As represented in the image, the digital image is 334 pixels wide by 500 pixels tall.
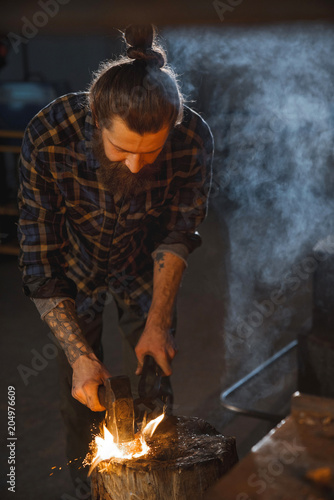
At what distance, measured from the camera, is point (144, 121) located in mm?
1714

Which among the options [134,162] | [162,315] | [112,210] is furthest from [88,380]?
[134,162]

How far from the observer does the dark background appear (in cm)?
72

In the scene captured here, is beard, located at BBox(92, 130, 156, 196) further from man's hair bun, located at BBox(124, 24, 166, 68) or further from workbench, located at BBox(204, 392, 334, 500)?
workbench, located at BBox(204, 392, 334, 500)

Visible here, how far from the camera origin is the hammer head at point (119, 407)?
5.43 ft

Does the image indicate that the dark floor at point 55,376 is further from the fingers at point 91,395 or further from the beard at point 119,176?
the beard at point 119,176

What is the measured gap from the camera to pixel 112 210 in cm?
208

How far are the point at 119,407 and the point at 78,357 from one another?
0.32 metres

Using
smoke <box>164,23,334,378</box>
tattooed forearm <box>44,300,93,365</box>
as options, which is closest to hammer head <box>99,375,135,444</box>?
tattooed forearm <box>44,300,93,365</box>

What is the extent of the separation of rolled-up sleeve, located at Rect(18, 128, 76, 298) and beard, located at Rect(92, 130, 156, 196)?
171 millimetres

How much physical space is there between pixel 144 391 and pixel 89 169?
2.71 ft

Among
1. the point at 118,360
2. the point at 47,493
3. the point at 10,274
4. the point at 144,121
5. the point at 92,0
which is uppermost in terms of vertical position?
the point at 92,0

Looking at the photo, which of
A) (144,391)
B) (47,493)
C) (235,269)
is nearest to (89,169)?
(144,391)

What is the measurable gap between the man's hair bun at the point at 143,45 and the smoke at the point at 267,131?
12.5ft

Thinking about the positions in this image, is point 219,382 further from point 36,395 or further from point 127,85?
point 127,85
